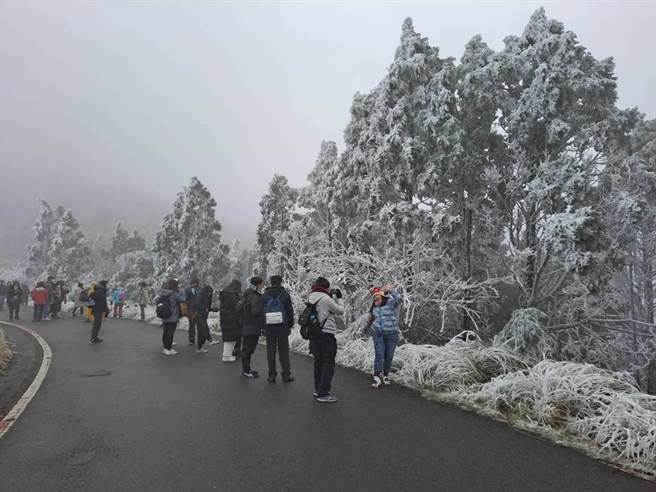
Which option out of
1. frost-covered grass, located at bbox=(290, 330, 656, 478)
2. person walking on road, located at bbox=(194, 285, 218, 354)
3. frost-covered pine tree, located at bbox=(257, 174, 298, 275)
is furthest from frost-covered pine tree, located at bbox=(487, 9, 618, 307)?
frost-covered pine tree, located at bbox=(257, 174, 298, 275)

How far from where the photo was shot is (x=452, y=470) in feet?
13.2

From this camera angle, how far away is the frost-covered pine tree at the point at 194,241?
29016mm

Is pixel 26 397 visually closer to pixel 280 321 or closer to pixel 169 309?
pixel 169 309

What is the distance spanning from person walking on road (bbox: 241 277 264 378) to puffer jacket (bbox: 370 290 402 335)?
2.30 m

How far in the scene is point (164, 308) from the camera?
10.7 metres

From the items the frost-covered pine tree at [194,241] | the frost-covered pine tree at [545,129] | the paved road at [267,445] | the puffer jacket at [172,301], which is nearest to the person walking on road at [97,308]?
the puffer jacket at [172,301]

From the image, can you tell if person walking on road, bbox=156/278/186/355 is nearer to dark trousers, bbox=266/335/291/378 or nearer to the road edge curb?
the road edge curb

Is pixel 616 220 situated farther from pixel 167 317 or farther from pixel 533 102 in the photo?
pixel 167 317

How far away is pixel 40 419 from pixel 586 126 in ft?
48.2

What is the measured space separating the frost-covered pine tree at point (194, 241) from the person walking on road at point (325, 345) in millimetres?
23676

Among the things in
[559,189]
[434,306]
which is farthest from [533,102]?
[434,306]

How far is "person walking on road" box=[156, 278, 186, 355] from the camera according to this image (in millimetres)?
10719

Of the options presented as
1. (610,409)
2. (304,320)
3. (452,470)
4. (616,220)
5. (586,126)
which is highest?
(586,126)

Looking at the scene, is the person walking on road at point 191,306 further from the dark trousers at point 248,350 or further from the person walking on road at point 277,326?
the person walking on road at point 277,326
